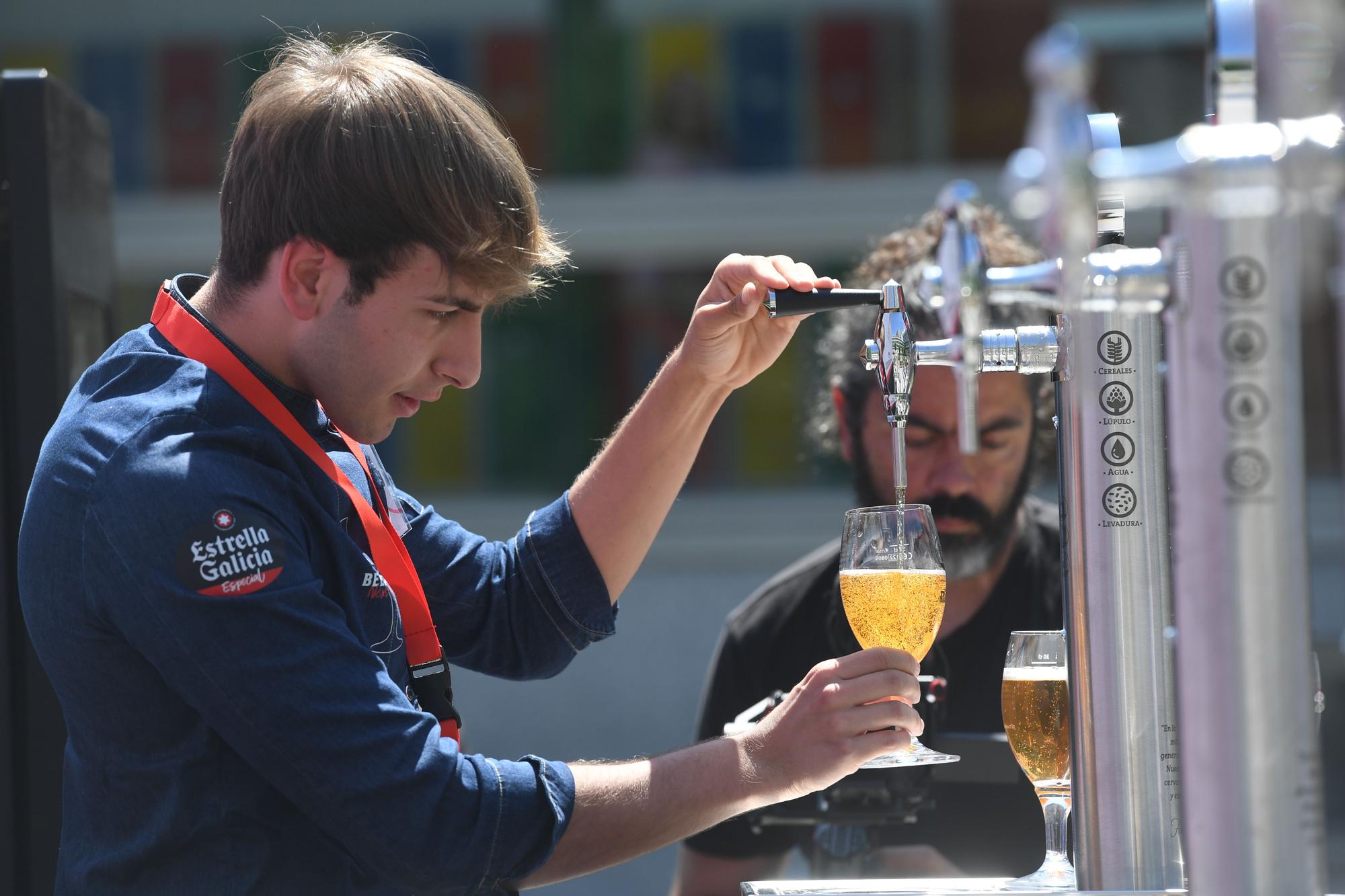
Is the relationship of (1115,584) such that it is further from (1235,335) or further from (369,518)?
(369,518)

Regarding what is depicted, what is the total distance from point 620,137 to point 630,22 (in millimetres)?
577

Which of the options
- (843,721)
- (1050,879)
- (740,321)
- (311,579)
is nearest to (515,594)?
(740,321)

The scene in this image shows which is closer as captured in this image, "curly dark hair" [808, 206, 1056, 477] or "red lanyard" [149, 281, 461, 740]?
"red lanyard" [149, 281, 461, 740]

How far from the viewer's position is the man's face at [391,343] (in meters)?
1.53

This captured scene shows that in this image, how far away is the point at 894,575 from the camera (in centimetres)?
143

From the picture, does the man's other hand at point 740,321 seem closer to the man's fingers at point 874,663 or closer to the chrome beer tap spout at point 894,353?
the chrome beer tap spout at point 894,353

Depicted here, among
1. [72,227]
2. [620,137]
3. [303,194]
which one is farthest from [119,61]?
[303,194]

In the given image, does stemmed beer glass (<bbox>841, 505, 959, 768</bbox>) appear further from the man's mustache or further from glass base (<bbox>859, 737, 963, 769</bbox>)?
the man's mustache

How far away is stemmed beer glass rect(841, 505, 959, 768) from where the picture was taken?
1.44m

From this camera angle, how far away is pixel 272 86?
1.64 metres

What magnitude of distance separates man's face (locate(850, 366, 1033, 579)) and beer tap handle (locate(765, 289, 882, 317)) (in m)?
0.78

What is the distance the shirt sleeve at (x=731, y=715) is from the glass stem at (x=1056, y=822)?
2.95ft

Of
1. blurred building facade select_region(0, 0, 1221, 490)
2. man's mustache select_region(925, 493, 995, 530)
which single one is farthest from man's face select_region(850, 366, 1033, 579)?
blurred building facade select_region(0, 0, 1221, 490)

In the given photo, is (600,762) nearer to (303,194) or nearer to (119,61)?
(303,194)
